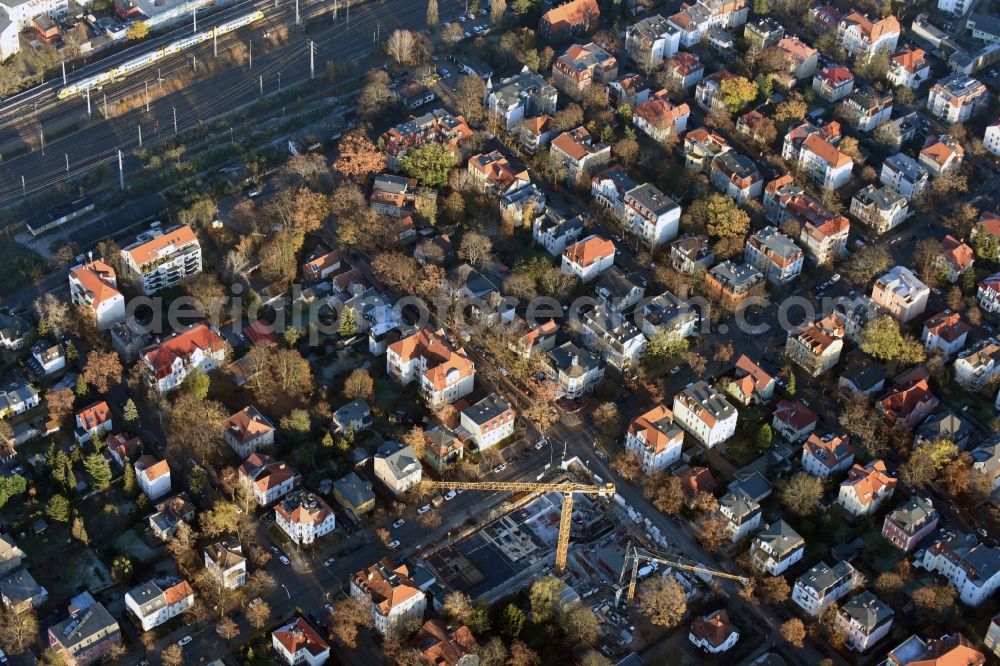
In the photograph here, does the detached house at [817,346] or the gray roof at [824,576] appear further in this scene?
the detached house at [817,346]

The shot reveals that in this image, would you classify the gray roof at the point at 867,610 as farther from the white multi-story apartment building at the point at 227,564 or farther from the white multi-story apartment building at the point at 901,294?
the white multi-story apartment building at the point at 227,564

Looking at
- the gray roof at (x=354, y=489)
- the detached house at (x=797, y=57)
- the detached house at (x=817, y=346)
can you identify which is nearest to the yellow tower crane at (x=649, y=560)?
the gray roof at (x=354, y=489)

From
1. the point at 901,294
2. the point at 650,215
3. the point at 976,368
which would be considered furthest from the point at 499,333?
the point at 976,368

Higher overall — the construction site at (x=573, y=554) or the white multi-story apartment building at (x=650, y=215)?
the white multi-story apartment building at (x=650, y=215)

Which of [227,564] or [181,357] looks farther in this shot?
[181,357]

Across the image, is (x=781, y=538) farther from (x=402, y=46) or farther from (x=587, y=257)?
(x=402, y=46)

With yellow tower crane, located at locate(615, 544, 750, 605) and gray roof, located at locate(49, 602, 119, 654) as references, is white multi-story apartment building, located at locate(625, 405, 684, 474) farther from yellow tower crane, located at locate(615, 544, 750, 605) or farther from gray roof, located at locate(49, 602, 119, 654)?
gray roof, located at locate(49, 602, 119, 654)
